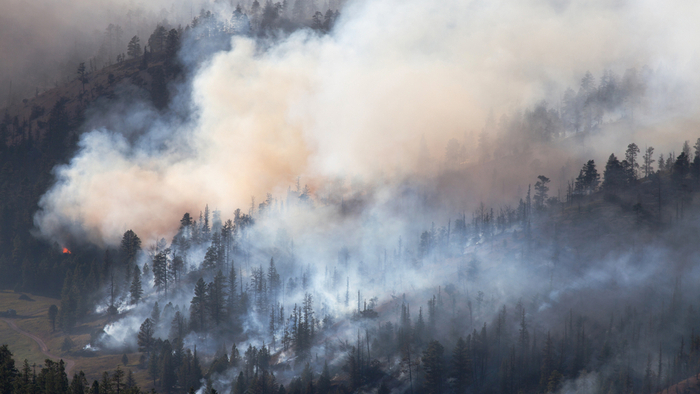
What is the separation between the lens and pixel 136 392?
164875mm

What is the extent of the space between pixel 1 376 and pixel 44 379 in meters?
12.5

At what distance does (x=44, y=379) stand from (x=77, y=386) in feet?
Answer: 36.4

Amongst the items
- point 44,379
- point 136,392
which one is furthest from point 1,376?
point 136,392

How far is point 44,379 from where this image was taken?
594 ft

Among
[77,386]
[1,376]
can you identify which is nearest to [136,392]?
[77,386]

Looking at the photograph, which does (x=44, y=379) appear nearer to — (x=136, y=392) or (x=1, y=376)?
(x=1, y=376)

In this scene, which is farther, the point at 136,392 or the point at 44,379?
the point at 44,379

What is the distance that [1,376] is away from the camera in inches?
6747

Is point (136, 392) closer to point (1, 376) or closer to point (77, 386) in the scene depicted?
point (77, 386)

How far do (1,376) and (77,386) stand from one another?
64.3 feet

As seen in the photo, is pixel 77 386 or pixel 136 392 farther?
pixel 77 386

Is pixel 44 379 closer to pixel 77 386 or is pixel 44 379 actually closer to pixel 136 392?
pixel 77 386

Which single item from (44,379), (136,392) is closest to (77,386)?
(44,379)
